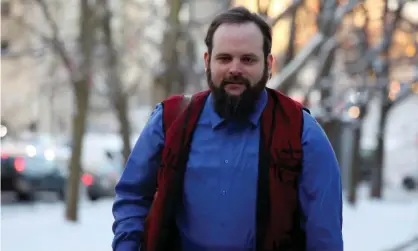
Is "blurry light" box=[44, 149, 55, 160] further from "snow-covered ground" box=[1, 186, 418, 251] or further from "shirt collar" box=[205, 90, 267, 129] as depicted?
"shirt collar" box=[205, 90, 267, 129]

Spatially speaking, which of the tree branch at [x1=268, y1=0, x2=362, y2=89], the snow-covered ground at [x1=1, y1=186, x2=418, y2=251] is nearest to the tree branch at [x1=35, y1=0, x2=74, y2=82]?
the snow-covered ground at [x1=1, y1=186, x2=418, y2=251]

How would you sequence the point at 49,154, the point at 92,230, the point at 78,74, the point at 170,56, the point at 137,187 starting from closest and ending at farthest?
the point at 137,187 < the point at 92,230 < the point at 78,74 < the point at 170,56 < the point at 49,154

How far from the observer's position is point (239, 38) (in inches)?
111

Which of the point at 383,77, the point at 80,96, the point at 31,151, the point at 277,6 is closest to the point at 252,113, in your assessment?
the point at 80,96

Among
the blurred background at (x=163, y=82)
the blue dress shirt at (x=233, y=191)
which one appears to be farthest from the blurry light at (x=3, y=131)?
the blue dress shirt at (x=233, y=191)

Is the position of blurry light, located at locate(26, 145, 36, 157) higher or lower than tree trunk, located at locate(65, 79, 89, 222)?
lower

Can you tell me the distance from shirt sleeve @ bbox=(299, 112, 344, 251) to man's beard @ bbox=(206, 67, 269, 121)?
0.21 metres

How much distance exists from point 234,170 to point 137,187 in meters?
0.40

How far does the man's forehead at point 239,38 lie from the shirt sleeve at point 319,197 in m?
0.35

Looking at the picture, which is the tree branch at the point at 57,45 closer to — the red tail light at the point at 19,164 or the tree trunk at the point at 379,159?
the red tail light at the point at 19,164

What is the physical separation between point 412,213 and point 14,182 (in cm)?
1090

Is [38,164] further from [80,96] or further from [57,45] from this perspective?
[57,45]

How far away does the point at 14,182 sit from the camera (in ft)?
73.9

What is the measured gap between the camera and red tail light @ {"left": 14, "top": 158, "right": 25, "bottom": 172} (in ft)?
73.4
